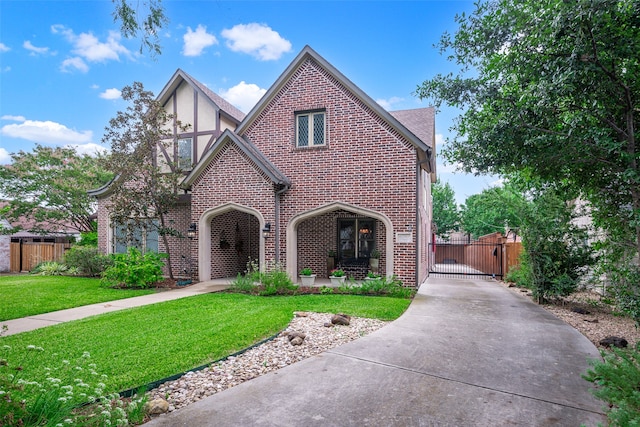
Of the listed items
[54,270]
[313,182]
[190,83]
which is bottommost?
[54,270]

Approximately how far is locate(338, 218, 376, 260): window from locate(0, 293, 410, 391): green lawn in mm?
4453

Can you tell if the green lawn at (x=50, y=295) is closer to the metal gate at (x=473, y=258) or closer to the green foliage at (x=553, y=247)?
the green foliage at (x=553, y=247)

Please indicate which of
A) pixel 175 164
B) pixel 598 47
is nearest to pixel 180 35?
pixel 598 47

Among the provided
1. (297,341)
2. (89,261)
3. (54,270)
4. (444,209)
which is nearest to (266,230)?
(297,341)

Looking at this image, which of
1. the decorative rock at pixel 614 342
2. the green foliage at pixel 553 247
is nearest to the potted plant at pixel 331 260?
the green foliage at pixel 553 247

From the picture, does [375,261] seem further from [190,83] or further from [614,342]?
[190,83]

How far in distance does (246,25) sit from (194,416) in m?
4.87

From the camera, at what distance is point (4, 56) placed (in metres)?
5.07

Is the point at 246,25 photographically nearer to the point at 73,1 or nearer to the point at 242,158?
the point at 73,1

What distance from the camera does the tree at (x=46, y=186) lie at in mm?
19125

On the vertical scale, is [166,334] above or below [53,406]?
below

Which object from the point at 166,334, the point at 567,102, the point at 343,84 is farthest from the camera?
the point at 343,84

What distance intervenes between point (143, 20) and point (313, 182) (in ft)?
25.2

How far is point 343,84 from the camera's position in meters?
11.6
